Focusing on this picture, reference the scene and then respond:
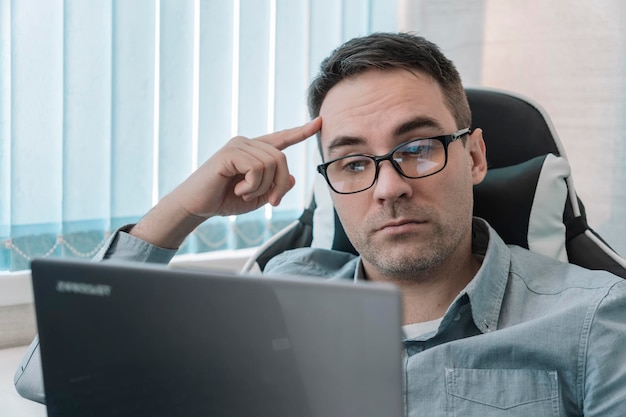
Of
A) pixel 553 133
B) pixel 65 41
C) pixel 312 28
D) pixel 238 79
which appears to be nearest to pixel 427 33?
pixel 312 28

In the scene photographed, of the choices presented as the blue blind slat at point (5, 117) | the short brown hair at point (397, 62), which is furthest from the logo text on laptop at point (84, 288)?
the blue blind slat at point (5, 117)

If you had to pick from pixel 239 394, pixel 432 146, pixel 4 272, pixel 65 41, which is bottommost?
pixel 4 272

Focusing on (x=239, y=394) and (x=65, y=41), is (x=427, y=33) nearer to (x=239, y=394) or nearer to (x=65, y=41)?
(x=65, y=41)

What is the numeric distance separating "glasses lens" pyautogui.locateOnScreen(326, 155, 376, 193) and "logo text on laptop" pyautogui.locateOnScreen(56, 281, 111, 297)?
71 cm

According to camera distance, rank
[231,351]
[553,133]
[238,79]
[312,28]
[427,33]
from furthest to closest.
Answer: [427,33], [312,28], [238,79], [553,133], [231,351]

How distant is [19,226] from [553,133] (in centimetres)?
119

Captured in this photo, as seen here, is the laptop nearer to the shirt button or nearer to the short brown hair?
the shirt button

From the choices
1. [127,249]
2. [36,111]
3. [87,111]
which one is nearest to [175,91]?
[87,111]

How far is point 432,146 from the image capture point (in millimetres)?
1312

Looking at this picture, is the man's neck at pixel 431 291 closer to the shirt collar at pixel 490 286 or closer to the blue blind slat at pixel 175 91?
the shirt collar at pixel 490 286

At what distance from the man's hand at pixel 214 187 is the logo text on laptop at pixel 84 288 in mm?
631

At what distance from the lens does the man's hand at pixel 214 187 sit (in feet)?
4.31

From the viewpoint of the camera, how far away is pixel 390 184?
4.10ft

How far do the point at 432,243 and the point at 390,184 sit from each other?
0.13 meters
